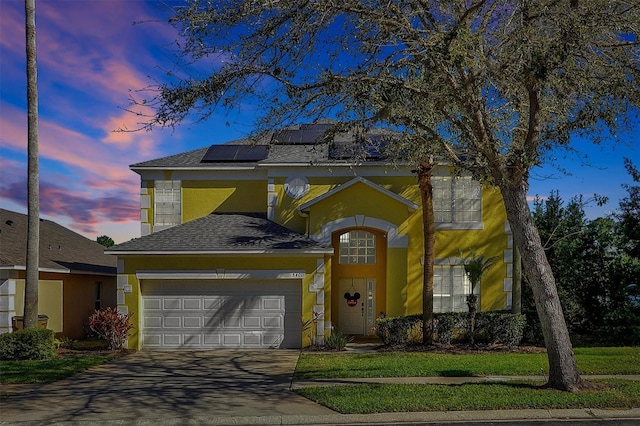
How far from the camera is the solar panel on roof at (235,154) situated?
20188 mm

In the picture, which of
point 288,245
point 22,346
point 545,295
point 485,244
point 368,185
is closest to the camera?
point 545,295

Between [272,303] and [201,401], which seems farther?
[272,303]

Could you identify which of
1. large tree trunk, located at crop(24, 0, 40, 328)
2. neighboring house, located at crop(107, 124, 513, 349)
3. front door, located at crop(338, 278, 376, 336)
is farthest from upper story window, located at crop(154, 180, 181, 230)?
front door, located at crop(338, 278, 376, 336)

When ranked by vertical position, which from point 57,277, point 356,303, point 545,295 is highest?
point 545,295

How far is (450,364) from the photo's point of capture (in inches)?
533

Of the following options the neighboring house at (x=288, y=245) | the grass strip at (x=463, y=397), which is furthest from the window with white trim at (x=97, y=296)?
the grass strip at (x=463, y=397)

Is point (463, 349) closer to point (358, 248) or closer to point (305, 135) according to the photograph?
point (358, 248)

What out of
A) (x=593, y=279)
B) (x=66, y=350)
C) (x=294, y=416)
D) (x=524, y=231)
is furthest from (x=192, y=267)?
(x=593, y=279)

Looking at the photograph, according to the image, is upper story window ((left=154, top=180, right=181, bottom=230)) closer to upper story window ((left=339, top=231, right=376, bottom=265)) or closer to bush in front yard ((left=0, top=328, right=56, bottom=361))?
bush in front yard ((left=0, top=328, right=56, bottom=361))

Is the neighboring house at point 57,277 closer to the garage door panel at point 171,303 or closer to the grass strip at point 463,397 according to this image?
the garage door panel at point 171,303

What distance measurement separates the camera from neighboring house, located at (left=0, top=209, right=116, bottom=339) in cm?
1656

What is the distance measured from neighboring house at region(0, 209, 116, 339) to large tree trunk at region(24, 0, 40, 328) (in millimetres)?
1076

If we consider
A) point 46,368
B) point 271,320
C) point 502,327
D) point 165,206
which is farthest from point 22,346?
point 502,327

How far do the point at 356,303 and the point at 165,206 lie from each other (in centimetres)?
770
